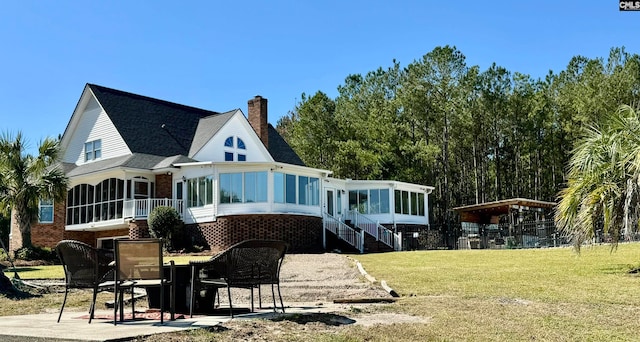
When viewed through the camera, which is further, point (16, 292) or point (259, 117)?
point (259, 117)

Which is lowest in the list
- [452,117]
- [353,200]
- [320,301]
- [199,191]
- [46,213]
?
[320,301]

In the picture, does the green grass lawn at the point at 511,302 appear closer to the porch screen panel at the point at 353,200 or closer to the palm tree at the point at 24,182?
the palm tree at the point at 24,182

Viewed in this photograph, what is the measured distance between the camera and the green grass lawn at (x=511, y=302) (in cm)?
671

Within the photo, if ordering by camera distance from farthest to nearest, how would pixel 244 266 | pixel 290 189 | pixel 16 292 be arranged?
1. pixel 290 189
2. pixel 16 292
3. pixel 244 266

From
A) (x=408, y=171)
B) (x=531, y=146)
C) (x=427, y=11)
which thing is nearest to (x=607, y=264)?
(x=427, y=11)

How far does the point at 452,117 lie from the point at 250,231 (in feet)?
82.8

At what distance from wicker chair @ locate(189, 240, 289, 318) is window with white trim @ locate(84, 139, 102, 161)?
24.8 metres

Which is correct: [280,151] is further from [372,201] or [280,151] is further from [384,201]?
[384,201]

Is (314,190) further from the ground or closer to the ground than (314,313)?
further from the ground

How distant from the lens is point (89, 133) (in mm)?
31062

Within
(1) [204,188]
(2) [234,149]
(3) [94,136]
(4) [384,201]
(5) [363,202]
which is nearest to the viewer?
(1) [204,188]

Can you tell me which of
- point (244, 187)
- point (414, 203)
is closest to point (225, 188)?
point (244, 187)

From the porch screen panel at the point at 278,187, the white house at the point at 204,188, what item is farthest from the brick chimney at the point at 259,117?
the porch screen panel at the point at 278,187

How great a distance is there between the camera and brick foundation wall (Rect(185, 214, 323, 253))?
971 inches
